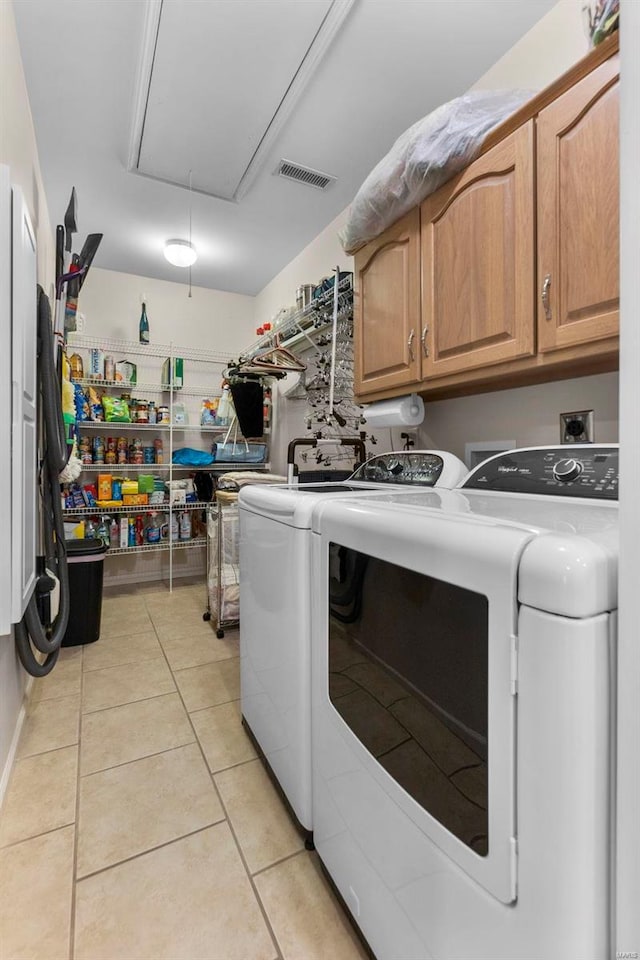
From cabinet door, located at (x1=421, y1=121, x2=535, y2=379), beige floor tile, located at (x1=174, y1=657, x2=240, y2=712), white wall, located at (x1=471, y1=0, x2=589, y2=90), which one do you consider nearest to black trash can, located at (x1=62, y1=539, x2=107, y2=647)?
beige floor tile, located at (x1=174, y1=657, x2=240, y2=712)

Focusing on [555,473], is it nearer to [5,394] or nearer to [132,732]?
[5,394]

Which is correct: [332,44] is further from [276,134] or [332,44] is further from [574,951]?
[574,951]

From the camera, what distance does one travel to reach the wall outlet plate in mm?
1381

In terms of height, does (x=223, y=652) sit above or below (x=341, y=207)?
below

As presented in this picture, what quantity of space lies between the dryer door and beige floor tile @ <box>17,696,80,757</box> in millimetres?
1206

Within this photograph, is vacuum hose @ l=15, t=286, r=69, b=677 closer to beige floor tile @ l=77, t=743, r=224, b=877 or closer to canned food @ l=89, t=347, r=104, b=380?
beige floor tile @ l=77, t=743, r=224, b=877

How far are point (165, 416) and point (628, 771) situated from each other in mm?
3701

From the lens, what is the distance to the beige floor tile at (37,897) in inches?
37.6

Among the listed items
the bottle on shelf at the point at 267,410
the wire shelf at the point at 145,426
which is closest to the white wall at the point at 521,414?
the bottle on shelf at the point at 267,410

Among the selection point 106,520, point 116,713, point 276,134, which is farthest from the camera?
point 106,520

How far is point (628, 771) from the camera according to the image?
0.47 metres

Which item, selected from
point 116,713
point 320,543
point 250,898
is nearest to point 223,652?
point 116,713

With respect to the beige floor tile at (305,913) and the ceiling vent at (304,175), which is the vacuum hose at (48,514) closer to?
the beige floor tile at (305,913)

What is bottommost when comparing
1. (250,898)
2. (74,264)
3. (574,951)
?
(250,898)
